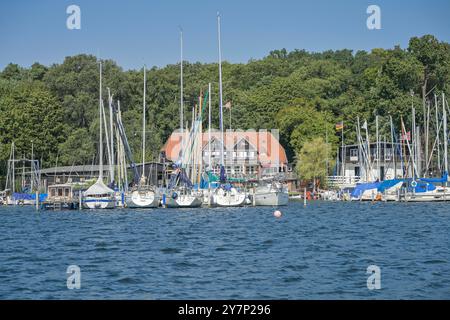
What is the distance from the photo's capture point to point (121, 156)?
8288cm

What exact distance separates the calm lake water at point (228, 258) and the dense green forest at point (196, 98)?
5421cm

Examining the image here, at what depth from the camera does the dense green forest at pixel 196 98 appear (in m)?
110

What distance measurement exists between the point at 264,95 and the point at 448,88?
3162cm

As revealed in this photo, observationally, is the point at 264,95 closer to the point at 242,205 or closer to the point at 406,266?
the point at 242,205

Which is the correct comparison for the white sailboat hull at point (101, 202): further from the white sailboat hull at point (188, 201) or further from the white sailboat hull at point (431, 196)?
the white sailboat hull at point (431, 196)

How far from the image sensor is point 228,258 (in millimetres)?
33250

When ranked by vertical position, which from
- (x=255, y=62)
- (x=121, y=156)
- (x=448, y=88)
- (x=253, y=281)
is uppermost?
(x=255, y=62)

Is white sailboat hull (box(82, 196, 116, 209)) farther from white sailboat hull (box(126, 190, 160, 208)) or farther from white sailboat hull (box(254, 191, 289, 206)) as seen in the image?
white sailboat hull (box(254, 191, 289, 206))

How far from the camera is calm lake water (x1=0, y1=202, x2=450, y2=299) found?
25.4 meters

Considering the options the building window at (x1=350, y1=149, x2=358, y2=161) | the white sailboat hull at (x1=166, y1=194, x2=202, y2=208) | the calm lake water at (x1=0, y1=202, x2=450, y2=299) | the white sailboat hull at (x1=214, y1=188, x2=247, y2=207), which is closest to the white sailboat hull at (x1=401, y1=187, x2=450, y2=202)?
the white sailboat hull at (x1=214, y1=188, x2=247, y2=207)

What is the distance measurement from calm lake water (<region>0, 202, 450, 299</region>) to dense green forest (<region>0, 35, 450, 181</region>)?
178 feet

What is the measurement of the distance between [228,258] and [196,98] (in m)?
88.7

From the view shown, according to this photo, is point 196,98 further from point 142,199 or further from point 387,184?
point 142,199
